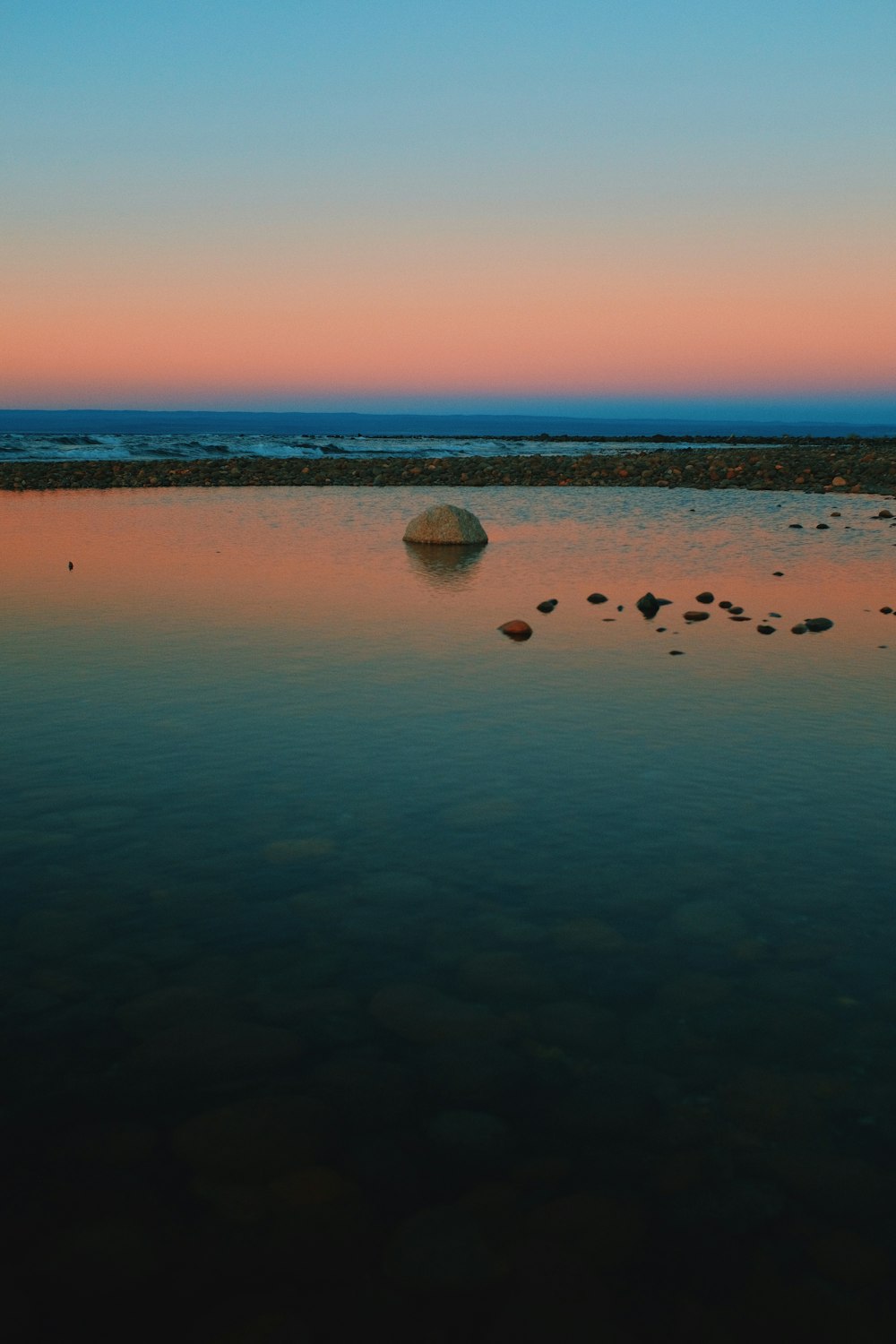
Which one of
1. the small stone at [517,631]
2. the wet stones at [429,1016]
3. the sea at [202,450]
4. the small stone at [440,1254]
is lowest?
the small stone at [440,1254]

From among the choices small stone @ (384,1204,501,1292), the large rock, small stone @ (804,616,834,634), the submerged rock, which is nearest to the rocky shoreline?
the large rock

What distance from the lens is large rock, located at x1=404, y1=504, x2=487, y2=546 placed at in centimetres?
2098

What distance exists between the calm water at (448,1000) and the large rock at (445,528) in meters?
10.8

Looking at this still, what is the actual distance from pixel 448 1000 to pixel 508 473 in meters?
42.3

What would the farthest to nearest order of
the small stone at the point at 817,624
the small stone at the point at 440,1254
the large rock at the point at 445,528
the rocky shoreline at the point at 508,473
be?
the rocky shoreline at the point at 508,473, the large rock at the point at 445,528, the small stone at the point at 817,624, the small stone at the point at 440,1254

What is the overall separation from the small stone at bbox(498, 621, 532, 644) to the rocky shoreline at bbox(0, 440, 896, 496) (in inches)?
1051

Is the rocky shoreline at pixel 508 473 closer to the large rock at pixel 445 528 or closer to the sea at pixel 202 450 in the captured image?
the sea at pixel 202 450

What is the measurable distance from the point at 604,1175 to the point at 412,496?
32583 mm

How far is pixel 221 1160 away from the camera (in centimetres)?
349

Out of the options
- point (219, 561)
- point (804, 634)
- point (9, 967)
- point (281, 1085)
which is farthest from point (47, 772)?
point (219, 561)

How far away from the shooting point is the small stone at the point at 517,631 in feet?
39.1

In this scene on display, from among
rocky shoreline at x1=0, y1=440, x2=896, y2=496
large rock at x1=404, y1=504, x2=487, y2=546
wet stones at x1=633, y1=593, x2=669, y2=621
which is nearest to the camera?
wet stones at x1=633, y1=593, x2=669, y2=621

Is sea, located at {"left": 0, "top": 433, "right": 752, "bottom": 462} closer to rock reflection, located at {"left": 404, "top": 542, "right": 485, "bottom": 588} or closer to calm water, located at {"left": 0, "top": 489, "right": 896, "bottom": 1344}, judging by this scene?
rock reflection, located at {"left": 404, "top": 542, "right": 485, "bottom": 588}

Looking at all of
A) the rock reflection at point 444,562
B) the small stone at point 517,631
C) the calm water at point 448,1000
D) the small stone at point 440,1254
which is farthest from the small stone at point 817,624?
the small stone at point 440,1254
